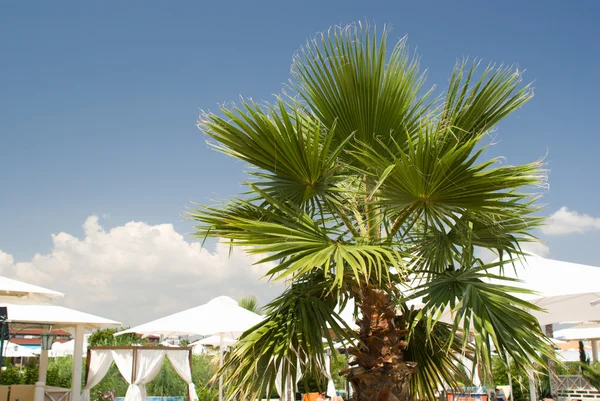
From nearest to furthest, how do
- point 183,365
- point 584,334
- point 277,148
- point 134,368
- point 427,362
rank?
point 277,148 < point 427,362 < point 134,368 < point 183,365 < point 584,334

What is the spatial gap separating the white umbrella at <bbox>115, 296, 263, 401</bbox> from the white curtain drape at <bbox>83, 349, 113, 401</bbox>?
1.23m

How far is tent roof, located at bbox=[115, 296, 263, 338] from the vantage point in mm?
10102

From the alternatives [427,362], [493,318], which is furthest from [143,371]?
[493,318]

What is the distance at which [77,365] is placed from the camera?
447 inches

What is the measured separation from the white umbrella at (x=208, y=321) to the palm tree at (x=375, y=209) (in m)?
5.59

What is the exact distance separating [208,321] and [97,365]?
3.15 meters

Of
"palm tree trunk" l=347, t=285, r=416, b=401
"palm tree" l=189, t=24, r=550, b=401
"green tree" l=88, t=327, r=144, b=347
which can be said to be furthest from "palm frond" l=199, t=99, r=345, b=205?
"green tree" l=88, t=327, r=144, b=347

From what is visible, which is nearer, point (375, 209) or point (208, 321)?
point (375, 209)

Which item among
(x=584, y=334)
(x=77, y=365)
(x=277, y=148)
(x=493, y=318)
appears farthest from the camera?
(x=584, y=334)

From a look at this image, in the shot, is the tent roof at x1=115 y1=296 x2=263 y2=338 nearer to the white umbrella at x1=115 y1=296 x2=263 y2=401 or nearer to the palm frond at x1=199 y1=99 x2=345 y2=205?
the white umbrella at x1=115 y1=296 x2=263 y2=401

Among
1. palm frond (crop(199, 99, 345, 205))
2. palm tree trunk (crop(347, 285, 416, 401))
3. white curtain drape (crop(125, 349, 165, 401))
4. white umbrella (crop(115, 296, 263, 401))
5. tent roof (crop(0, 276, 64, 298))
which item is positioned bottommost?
white curtain drape (crop(125, 349, 165, 401))

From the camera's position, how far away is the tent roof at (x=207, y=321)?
10.1m

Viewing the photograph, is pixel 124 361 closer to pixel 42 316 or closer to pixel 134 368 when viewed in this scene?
pixel 134 368

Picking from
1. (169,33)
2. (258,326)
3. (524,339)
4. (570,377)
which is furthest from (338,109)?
(570,377)
